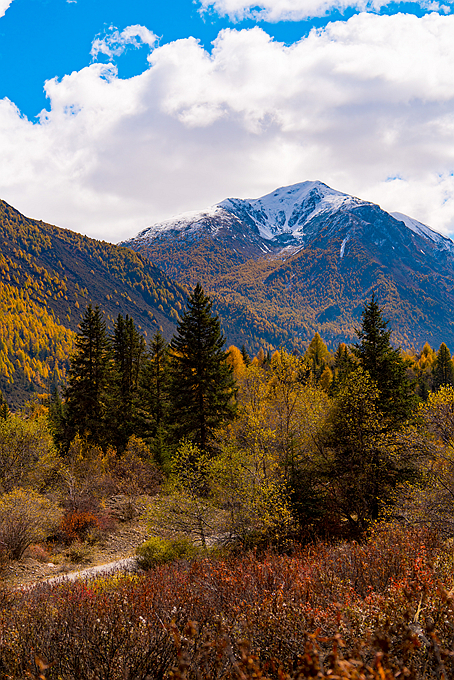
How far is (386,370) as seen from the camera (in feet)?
68.3

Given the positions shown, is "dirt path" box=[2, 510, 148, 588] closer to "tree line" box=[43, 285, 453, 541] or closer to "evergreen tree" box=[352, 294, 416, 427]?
"tree line" box=[43, 285, 453, 541]

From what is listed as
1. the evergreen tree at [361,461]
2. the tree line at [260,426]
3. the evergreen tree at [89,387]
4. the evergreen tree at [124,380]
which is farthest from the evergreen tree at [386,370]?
the evergreen tree at [89,387]

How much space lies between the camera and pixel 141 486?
2292cm

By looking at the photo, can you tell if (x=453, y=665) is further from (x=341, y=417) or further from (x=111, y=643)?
(x=341, y=417)

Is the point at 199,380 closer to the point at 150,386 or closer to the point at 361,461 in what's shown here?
the point at 150,386

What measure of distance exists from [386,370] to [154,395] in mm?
18790

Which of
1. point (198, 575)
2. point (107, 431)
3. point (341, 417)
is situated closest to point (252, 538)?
point (198, 575)

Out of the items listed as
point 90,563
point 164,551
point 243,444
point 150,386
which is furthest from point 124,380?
point 164,551

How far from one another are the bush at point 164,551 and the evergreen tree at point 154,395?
46.6 ft

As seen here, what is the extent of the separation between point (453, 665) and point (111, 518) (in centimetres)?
1896

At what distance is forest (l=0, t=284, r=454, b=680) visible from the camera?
4.29 metres

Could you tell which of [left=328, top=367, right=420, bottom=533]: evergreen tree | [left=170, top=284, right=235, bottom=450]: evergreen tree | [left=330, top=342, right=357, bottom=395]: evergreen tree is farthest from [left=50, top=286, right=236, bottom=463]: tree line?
[left=328, top=367, right=420, bottom=533]: evergreen tree

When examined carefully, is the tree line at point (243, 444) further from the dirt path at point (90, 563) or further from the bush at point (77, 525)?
the dirt path at point (90, 563)

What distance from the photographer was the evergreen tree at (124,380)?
1200 inches
